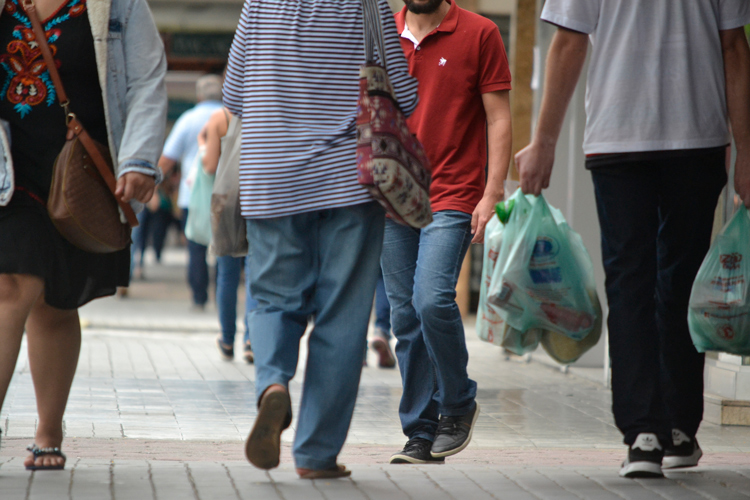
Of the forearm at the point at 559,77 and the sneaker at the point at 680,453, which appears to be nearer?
the forearm at the point at 559,77

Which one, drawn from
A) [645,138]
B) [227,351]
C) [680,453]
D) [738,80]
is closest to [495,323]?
[680,453]

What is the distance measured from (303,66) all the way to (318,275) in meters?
0.69

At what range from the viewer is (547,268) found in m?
4.57

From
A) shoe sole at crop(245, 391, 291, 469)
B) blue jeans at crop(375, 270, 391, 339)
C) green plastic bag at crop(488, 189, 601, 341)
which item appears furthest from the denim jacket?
blue jeans at crop(375, 270, 391, 339)

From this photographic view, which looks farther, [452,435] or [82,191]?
[452,435]

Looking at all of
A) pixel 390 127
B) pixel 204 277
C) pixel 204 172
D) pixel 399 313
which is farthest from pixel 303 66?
pixel 204 277

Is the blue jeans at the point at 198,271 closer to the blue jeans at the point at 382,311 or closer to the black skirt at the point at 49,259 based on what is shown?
the blue jeans at the point at 382,311

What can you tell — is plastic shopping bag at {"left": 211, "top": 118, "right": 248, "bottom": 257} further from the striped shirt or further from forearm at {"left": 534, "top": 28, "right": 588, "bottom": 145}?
forearm at {"left": 534, "top": 28, "right": 588, "bottom": 145}

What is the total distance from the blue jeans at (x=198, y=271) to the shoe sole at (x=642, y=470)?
682cm

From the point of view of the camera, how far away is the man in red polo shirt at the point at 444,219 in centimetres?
424

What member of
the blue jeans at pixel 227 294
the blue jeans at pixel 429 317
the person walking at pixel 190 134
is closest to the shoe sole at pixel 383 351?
the blue jeans at pixel 227 294

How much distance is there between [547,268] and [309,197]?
1.49 metres

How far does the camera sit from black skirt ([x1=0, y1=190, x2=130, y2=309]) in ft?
11.5

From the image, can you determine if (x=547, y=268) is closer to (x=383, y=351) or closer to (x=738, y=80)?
(x=738, y=80)
